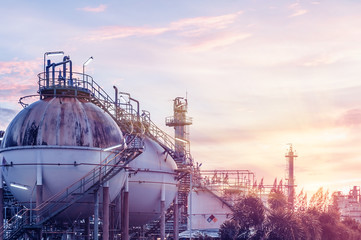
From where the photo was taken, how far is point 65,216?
36281 mm

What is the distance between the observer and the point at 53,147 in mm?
35281

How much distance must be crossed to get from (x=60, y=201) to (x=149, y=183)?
10.6 m

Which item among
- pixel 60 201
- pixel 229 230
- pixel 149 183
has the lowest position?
pixel 229 230

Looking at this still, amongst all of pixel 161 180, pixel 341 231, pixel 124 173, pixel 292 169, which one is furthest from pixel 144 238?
pixel 292 169

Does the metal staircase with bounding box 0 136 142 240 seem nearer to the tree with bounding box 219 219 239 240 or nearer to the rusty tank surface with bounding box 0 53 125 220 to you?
the rusty tank surface with bounding box 0 53 125 220

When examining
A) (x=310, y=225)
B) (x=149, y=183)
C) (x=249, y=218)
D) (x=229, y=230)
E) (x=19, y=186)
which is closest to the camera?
(x=19, y=186)

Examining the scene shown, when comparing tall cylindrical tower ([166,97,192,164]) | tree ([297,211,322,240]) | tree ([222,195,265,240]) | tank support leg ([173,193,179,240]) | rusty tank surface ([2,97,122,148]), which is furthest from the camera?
tall cylindrical tower ([166,97,192,164])

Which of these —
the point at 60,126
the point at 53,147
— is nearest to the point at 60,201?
the point at 53,147

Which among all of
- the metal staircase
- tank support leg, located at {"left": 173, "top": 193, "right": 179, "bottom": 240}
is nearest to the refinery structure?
the metal staircase

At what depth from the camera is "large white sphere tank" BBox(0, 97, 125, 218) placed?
35.2 m

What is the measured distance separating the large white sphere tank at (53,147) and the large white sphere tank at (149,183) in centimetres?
589

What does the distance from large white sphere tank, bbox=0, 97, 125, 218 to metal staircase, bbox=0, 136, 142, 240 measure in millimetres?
373

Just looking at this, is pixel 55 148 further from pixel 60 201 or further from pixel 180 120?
pixel 180 120

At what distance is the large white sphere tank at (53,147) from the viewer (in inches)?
1387
